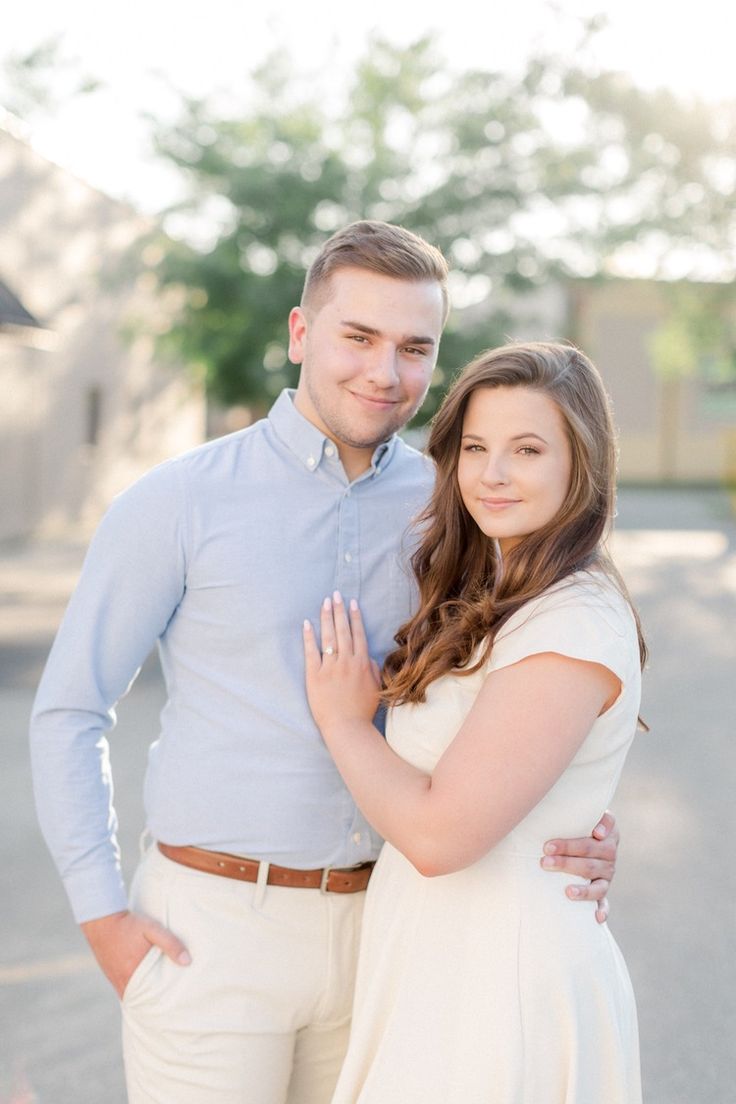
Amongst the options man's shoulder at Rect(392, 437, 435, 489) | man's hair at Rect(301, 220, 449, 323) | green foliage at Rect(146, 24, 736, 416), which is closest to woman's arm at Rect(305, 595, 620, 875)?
man's shoulder at Rect(392, 437, 435, 489)

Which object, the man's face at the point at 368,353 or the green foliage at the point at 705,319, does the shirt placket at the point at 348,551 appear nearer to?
the man's face at the point at 368,353

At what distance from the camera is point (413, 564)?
2557 millimetres

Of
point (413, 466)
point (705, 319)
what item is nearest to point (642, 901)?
point (413, 466)

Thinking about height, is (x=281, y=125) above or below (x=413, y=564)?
above

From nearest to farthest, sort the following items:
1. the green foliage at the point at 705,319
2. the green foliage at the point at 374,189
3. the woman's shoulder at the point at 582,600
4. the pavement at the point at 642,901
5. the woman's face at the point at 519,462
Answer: the woman's shoulder at the point at 582,600 < the woman's face at the point at 519,462 < the pavement at the point at 642,901 < the green foliage at the point at 374,189 < the green foliage at the point at 705,319

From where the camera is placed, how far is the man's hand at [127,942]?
241cm

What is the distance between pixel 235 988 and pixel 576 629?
94cm

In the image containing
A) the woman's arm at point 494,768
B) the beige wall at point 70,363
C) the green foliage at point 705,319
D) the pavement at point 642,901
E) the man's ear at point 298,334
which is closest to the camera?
the woman's arm at point 494,768

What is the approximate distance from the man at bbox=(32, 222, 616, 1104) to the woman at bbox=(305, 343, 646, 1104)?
0.42 ft

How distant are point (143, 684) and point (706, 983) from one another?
5992 millimetres

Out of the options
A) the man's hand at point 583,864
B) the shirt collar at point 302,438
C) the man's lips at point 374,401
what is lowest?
the man's hand at point 583,864

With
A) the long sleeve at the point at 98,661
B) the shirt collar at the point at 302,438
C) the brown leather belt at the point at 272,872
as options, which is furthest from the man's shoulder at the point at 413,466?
the brown leather belt at the point at 272,872

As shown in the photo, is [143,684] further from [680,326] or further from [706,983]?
[680,326]

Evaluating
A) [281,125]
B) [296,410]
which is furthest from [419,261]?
[281,125]
